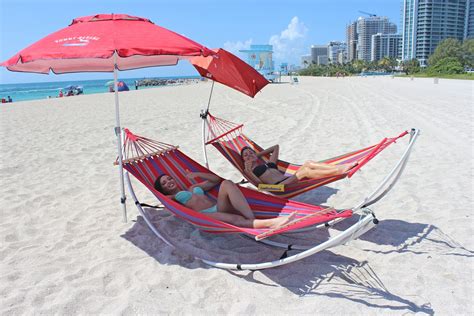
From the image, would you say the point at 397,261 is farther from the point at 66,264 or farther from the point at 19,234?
the point at 19,234

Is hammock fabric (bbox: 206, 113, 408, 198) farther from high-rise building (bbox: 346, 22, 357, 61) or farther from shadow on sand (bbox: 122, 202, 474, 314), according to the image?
high-rise building (bbox: 346, 22, 357, 61)

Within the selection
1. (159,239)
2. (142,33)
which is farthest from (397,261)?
(142,33)

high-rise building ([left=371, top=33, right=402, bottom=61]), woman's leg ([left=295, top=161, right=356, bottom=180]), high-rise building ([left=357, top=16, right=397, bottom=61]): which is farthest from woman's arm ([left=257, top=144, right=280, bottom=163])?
high-rise building ([left=357, top=16, right=397, bottom=61])

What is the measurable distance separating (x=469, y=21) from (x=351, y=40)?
47.9m

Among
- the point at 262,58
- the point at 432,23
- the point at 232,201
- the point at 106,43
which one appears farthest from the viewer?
the point at 432,23

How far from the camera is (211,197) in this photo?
3445 millimetres

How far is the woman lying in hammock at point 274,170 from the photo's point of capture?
347 centimetres

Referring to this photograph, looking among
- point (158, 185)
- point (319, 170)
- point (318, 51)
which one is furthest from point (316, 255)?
point (318, 51)

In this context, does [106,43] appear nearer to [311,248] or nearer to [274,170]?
[311,248]

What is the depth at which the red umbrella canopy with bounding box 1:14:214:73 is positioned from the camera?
254 cm

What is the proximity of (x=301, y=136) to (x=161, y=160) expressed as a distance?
4.07m

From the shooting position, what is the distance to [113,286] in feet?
8.12

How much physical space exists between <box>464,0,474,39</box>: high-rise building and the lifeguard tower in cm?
7193

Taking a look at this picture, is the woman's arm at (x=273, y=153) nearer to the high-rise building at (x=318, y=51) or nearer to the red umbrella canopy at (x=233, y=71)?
the red umbrella canopy at (x=233, y=71)
